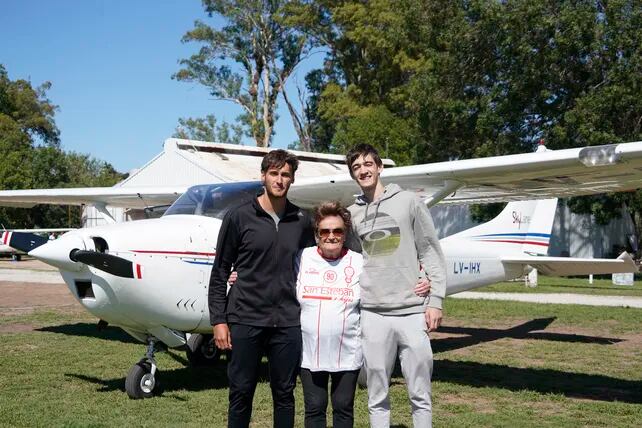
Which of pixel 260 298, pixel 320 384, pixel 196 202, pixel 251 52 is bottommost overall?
pixel 320 384

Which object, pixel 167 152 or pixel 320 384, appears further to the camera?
pixel 167 152

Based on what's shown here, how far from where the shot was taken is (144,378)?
6320mm

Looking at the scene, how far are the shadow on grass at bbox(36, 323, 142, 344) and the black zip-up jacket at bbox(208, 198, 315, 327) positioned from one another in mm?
6655

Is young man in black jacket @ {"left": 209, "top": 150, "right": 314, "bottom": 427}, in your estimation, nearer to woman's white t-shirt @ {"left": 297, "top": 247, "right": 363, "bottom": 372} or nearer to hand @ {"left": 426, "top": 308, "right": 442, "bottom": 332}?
woman's white t-shirt @ {"left": 297, "top": 247, "right": 363, "bottom": 372}

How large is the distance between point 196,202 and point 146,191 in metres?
3.17

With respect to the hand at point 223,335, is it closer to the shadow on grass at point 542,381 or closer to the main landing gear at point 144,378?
the main landing gear at point 144,378

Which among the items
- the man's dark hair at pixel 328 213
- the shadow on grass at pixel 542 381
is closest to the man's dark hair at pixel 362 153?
the man's dark hair at pixel 328 213

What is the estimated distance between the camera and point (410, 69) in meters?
34.8

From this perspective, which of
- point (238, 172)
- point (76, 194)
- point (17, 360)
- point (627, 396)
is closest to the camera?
point (627, 396)

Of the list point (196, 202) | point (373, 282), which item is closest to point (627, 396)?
point (373, 282)

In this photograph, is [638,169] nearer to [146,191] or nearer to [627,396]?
[627,396]

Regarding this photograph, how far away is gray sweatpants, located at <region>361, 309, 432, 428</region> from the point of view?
386cm

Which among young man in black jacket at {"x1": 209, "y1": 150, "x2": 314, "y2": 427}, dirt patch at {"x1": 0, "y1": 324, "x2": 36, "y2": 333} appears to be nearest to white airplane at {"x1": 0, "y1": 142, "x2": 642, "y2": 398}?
young man in black jacket at {"x1": 209, "y1": 150, "x2": 314, "y2": 427}

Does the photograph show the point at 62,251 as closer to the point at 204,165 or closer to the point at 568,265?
the point at 568,265
